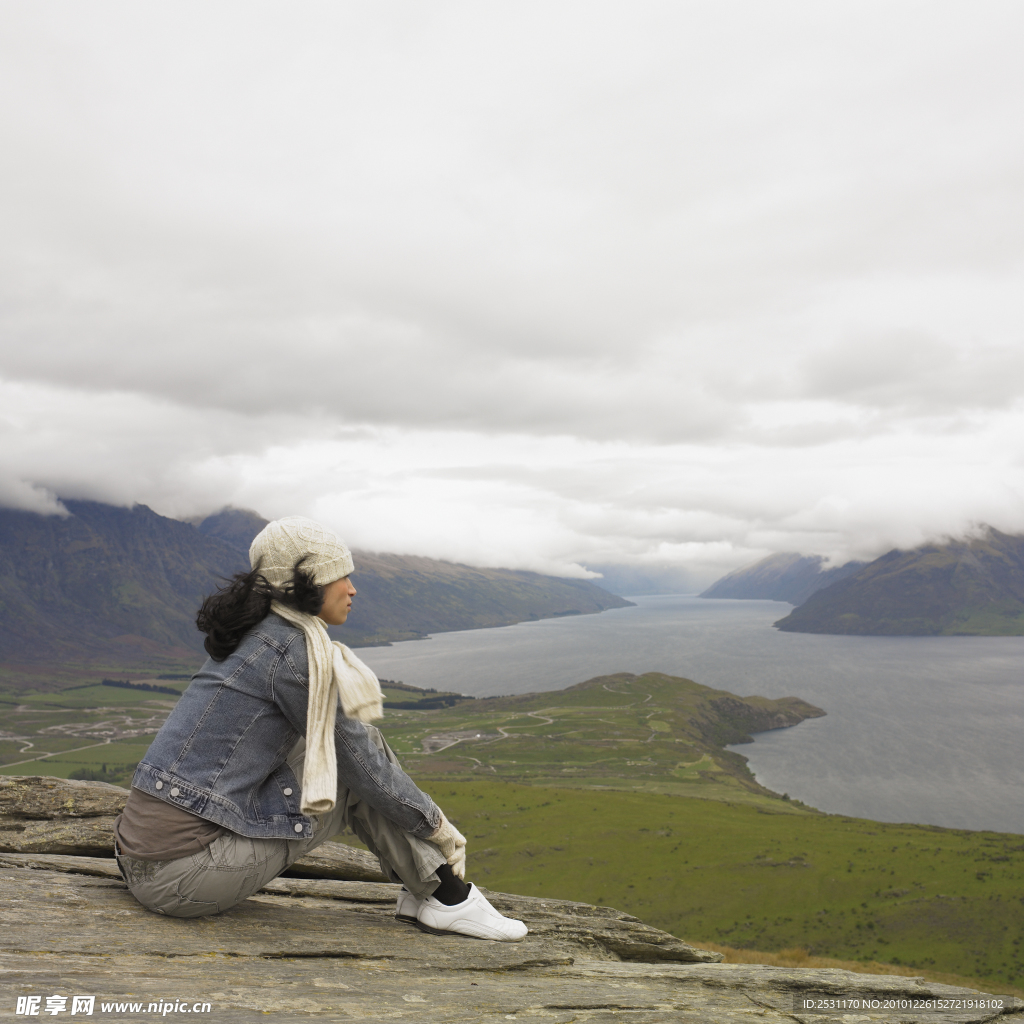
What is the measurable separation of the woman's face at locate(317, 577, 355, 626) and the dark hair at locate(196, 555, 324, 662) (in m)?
0.10

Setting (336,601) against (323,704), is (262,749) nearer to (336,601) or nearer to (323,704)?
(323,704)

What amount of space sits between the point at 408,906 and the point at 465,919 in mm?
758

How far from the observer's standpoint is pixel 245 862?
6.45 meters

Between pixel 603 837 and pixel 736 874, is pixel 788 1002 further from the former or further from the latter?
pixel 603 837

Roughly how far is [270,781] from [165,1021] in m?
2.04

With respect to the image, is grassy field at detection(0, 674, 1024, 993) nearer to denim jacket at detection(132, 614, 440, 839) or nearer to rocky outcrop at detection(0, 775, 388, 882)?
rocky outcrop at detection(0, 775, 388, 882)

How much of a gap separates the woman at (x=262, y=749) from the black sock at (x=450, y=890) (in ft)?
3.86

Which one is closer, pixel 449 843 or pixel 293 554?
pixel 293 554

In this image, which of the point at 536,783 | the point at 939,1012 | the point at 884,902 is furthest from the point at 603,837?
the point at 939,1012

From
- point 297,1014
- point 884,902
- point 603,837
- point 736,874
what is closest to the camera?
point 297,1014

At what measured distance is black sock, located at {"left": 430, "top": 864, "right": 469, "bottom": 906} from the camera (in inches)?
308

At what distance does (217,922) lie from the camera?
22.6 feet

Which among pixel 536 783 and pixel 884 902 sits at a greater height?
pixel 884 902

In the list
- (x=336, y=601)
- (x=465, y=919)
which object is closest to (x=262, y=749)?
(x=336, y=601)
